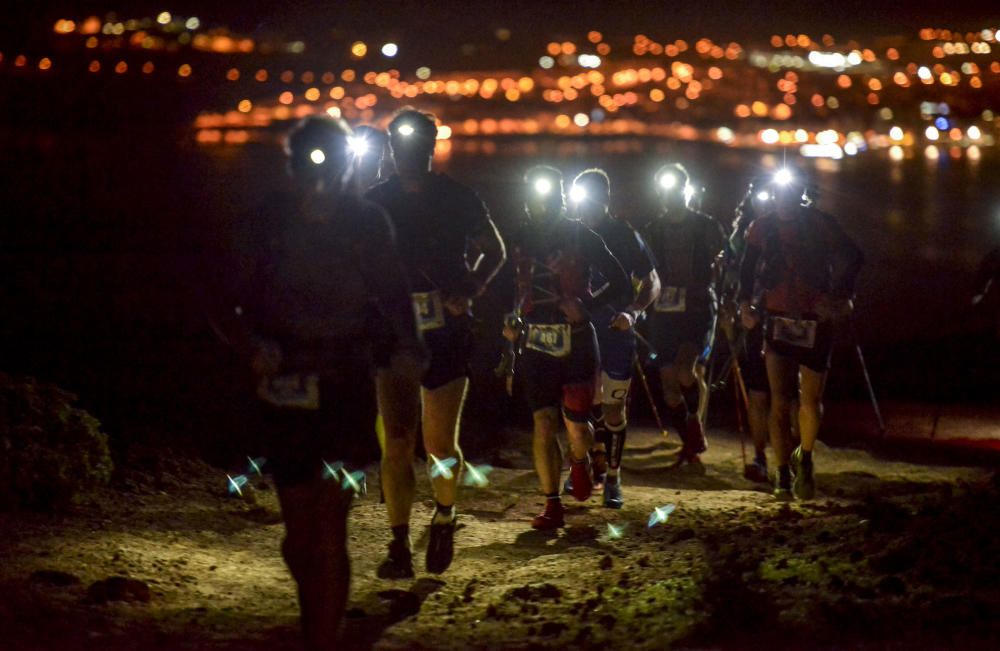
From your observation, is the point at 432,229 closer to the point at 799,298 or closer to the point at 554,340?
the point at 554,340

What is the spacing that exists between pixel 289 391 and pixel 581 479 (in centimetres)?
389

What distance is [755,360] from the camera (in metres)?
9.66

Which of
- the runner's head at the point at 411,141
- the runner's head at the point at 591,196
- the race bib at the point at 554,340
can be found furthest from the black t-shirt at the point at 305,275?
the runner's head at the point at 591,196

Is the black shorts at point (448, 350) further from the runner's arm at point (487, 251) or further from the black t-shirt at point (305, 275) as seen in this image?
the black t-shirt at point (305, 275)

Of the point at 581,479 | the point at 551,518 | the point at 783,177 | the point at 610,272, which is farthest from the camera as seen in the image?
the point at 783,177

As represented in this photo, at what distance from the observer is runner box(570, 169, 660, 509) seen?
8.45 metres

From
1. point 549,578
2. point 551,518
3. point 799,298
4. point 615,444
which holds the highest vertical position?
point 799,298

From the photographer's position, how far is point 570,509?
866 cm

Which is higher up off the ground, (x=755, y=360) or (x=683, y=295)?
(x=683, y=295)

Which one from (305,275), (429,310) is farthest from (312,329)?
(429,310)

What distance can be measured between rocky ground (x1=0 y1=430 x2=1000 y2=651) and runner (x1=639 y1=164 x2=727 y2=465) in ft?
6.12

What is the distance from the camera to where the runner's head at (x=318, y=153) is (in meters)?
4.95

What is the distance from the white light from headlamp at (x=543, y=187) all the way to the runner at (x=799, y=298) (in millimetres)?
1801

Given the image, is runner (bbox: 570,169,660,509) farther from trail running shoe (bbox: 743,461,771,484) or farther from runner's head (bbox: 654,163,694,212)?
trail running shoe (bbox: 743,461,771,484)
